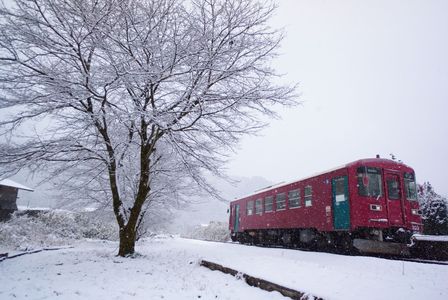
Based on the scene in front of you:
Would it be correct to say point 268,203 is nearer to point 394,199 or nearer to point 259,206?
point 259,206

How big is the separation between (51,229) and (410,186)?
71.6 ft

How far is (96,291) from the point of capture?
5.11 m

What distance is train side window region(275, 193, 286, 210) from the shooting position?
14063 millimetres

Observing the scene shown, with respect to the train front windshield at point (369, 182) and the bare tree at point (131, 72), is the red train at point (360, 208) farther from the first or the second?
the bare tree at point (131, 72)

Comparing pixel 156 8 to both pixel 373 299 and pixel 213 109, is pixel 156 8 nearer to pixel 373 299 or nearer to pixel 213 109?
pixel 213 109

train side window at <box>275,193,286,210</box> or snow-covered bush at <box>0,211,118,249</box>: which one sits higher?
train side window at <box>275,193,286,210</box>

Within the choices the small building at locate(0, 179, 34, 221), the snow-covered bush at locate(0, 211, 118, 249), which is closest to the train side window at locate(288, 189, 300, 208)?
the snow-covered bush at locate(0, 211, 118, 249)

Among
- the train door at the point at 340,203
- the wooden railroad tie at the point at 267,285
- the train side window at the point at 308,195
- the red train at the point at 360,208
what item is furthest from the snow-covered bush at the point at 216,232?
the wooden railroad tie at the point at 267,285

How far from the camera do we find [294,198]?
13.2 metres

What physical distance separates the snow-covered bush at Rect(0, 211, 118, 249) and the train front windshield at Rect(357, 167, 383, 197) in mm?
13742

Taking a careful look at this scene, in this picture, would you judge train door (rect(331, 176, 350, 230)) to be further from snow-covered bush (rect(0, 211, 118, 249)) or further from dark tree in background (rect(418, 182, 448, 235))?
snow-covered bush (rect(0, 211, 118, 249))

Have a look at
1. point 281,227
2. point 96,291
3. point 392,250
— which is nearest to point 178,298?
point 96,291

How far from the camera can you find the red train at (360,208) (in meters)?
9.77

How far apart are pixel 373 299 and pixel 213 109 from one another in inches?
220
